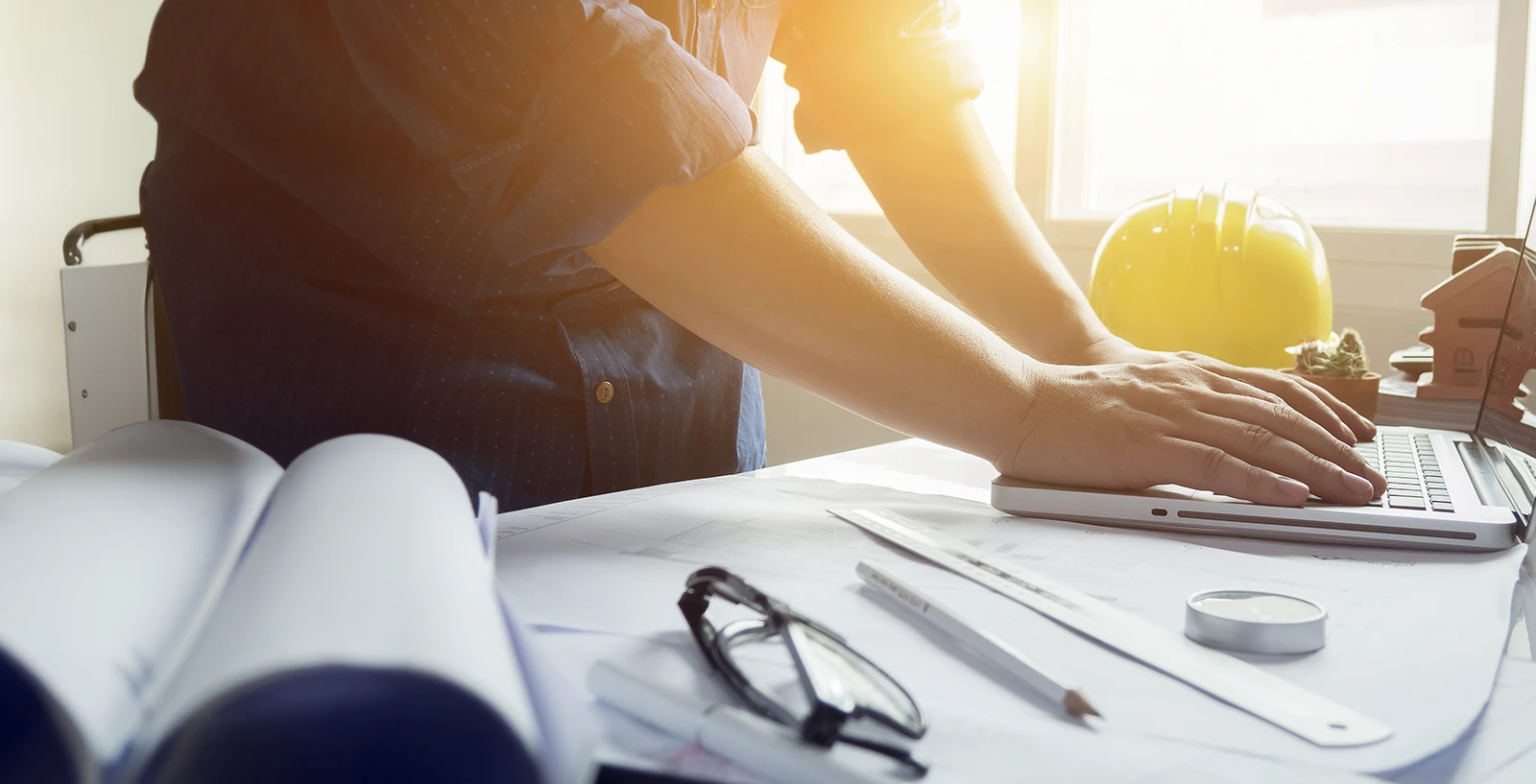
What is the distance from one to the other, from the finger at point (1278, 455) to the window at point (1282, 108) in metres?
0.77

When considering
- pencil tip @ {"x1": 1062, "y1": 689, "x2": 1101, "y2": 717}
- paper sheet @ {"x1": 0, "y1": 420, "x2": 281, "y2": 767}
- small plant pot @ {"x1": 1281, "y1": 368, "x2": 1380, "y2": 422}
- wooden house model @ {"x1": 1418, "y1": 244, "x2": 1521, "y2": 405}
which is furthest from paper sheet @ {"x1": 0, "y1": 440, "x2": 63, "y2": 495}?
wooden house model @ {"x1": 1418, "y1": 244, "x2": 1521, "y2": 405}

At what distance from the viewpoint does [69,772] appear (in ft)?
0.73

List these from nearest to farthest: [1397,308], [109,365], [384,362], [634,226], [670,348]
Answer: [634,226] < [384,362] < [670,348] < [1397,308] < [109,365]

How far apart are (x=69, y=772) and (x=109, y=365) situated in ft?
6.14

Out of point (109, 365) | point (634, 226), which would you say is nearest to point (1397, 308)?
point (634, 226)

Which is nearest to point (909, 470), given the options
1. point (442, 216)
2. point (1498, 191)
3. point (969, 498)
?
point (969, 498)

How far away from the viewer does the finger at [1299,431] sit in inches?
22.1

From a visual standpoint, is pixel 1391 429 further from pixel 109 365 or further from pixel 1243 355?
pixel 109 365

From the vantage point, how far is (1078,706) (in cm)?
32

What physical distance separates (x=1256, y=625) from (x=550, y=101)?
0.38m

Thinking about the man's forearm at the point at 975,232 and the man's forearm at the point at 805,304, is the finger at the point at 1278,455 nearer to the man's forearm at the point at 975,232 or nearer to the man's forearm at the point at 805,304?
the man's forearm at the point at 805,304

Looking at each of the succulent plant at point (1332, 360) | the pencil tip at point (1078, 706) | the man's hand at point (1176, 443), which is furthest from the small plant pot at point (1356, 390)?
the pencil tip at point (1078, 706)

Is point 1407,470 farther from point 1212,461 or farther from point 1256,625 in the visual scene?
point 1256,625

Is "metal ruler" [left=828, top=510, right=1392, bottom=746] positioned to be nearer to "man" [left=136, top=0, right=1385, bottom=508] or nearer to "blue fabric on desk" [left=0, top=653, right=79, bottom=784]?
"man" [left=136, top=0, right=1385, bottom=508]
